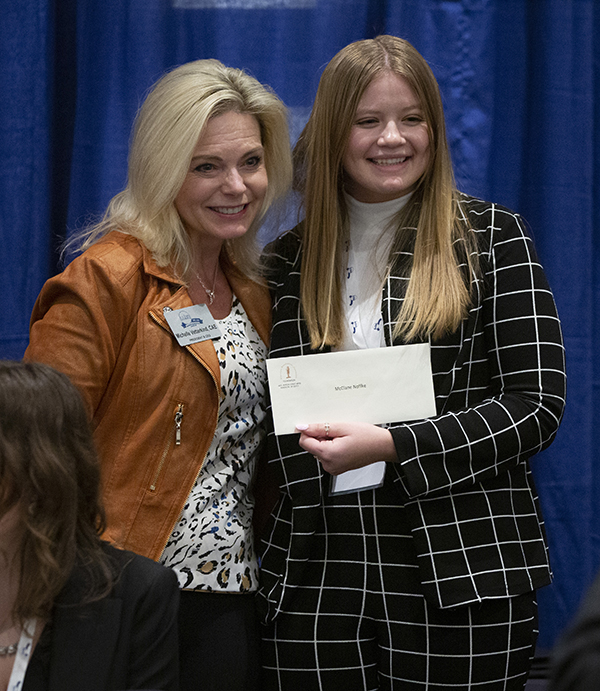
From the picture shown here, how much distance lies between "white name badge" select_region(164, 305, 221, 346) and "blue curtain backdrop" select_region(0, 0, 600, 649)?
2.47ft

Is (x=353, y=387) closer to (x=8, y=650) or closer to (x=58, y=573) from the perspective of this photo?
(x=58, y=573)

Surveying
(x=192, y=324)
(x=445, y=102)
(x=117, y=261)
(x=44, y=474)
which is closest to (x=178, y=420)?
(x=192, y=324)

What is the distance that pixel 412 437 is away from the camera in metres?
1.68

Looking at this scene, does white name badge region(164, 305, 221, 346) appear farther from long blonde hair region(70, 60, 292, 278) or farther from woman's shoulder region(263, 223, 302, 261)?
woman's shoulder region(263, 223, 302, 261)

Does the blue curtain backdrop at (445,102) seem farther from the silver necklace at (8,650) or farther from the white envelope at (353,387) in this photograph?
the silver necklace at (8,650)

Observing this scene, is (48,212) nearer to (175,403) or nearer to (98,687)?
(175,403)

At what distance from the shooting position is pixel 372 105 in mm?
1782

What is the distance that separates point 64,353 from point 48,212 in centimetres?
83

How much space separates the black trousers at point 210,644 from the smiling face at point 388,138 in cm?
97

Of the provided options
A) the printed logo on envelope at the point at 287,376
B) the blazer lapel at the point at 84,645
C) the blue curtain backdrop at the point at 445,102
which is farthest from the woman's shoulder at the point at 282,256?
the blazer lapel at the point at 84,645

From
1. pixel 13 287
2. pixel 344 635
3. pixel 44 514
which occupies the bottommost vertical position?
pixel 344 635

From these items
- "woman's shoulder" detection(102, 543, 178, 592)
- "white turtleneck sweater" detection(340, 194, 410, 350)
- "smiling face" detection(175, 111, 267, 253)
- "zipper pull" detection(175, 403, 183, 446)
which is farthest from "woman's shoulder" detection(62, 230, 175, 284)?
"woman's shoulder" detection(102, 543, 178, 592)

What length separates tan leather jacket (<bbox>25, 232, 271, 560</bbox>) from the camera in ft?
5.61

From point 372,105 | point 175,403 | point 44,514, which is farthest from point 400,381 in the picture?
point 44,514
